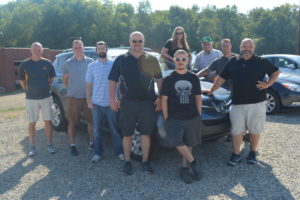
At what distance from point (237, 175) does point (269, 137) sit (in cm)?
195

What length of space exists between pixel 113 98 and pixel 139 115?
0.41m

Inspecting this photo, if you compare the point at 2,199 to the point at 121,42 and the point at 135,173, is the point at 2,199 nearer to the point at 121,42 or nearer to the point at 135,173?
the point at 135,173

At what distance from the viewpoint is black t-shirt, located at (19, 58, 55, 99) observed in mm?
5078

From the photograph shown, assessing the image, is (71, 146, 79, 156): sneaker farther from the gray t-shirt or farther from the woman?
the woman

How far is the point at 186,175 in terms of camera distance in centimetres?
404

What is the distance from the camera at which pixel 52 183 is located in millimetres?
4098

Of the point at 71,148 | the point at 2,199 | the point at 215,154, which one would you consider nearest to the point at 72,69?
the point at 71,148

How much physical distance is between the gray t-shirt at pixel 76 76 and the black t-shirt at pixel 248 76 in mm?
2184

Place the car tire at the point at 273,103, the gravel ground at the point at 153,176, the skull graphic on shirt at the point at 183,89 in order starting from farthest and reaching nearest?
the car tire at the point at 273,103 → the skull graphic on shirt at the point at 183,89 → the gravel ground at the point at 153,176

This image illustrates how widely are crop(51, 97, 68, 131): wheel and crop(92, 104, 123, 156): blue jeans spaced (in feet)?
5.40

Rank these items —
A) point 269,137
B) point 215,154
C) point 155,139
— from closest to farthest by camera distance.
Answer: point 155,139 < point 215,154 < point 269,137

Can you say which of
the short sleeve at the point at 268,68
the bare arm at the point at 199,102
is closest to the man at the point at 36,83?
the bare arm at the point at 199,102

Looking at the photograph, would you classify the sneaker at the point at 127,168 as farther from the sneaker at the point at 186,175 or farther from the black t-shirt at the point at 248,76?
the black t-shirt at the point at 248,76

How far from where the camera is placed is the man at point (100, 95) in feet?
15.1
